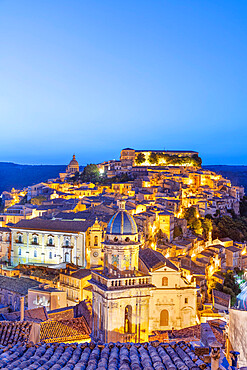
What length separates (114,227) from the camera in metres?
19.4

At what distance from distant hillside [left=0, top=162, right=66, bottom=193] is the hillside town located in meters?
60.1

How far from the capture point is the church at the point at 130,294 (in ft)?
55.5

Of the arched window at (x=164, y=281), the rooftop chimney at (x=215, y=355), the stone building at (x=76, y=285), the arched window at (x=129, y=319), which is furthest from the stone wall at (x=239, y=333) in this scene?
the stone building at (x=76, y=285)

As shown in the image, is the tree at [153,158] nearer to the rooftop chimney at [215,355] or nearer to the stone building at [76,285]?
the stone building at [76,285]

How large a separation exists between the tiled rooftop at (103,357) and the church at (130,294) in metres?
7.43

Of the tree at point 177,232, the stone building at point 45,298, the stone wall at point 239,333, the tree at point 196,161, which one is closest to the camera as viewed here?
the stone wall at point 239,333

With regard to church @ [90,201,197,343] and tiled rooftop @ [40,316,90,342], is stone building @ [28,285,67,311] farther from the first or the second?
church @ [90,201,197,343]

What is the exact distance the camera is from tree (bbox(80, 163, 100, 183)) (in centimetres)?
8655

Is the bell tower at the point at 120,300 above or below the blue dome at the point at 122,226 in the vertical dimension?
below

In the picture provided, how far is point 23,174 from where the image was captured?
168 metres

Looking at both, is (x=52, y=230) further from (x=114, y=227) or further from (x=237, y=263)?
(x=237, y=263)

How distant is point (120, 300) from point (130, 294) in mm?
568

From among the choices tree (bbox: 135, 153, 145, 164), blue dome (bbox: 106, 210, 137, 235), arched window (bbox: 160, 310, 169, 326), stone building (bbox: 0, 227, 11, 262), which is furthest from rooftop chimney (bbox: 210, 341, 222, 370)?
tree (bbox: 135, 153, 145, 164)

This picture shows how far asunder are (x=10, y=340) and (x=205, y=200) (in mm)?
57033
